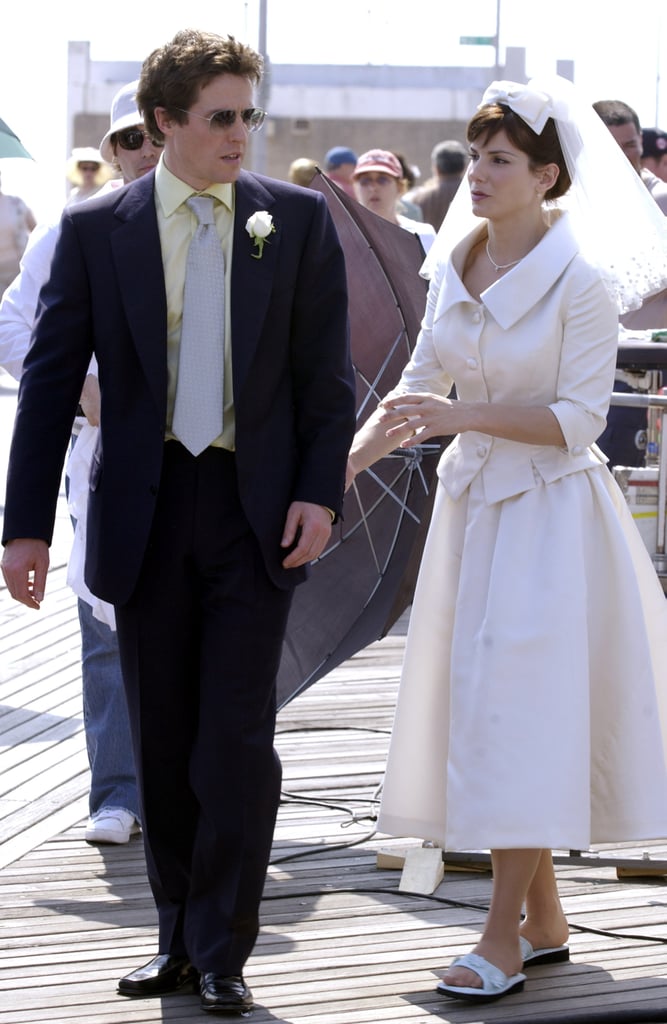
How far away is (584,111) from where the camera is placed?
12.9 ft

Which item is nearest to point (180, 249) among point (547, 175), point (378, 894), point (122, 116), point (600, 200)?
point (547, 175)

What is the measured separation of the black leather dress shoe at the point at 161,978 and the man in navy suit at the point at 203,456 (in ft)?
0.33

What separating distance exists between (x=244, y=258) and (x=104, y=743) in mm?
1902

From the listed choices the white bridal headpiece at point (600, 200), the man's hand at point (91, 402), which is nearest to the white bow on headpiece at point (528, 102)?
the white bridal headpiece at point (600, 200)

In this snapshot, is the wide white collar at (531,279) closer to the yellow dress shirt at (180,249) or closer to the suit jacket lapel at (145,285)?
the yellow dress shirt at (180,249)

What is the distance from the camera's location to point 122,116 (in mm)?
4809

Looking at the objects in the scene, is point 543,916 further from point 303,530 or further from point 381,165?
point 381,165

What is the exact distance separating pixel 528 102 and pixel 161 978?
2.01m

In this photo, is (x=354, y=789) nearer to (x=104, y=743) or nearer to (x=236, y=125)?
(x=104, y=743)

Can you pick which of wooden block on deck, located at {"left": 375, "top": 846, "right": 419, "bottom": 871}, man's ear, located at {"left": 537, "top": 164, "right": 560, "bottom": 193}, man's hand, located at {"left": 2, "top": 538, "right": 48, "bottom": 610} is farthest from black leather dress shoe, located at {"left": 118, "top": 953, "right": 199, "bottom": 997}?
man's ear, located at {"left": 537, "top": 164, "right": 560, "bottom": 193}

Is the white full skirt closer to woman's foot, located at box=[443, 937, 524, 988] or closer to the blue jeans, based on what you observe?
woman's foot, located at box=[443, 937, 524, 988]

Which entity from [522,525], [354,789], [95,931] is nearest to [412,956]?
[95,931]

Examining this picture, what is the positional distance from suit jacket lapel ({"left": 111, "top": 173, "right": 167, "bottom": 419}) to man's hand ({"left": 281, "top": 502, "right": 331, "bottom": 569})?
0.34m

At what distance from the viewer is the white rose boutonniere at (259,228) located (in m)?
3.57
